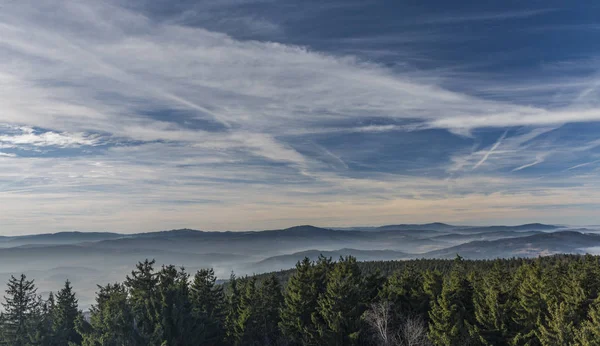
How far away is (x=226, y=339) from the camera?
52625 millimetres

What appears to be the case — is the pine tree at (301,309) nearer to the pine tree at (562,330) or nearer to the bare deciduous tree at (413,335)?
the bare deciduous tree at (413,335)

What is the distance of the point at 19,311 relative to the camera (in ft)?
180

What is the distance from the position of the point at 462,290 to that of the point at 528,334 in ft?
28.2

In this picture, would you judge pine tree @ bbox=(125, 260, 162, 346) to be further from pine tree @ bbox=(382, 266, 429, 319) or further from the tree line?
pine tree @ bbox=(382, 266, 429, 319)

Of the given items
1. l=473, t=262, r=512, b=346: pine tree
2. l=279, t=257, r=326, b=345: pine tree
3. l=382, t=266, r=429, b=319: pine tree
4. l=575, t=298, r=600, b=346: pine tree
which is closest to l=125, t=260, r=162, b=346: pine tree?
l=279, t=257, r=326, b=345: pine tree

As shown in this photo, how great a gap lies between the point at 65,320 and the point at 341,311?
36830 mm

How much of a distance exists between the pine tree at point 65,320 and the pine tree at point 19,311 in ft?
8.49

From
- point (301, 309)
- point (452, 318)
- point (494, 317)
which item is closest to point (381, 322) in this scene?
point (452, 318)

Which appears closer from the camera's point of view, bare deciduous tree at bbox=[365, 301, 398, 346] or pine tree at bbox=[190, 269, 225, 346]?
bare deciduous tree at bbox=[365, 301, 398, 346]

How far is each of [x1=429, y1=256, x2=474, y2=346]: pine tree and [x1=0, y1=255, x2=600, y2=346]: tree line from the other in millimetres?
116

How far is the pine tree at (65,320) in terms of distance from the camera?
49531mm

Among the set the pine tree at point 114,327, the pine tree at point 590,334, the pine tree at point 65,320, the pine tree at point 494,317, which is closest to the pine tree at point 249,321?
the pine tree at point 114,327

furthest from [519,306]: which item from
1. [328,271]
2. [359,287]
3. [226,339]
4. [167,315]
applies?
[167,315]

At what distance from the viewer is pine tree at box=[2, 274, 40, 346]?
5050cm
